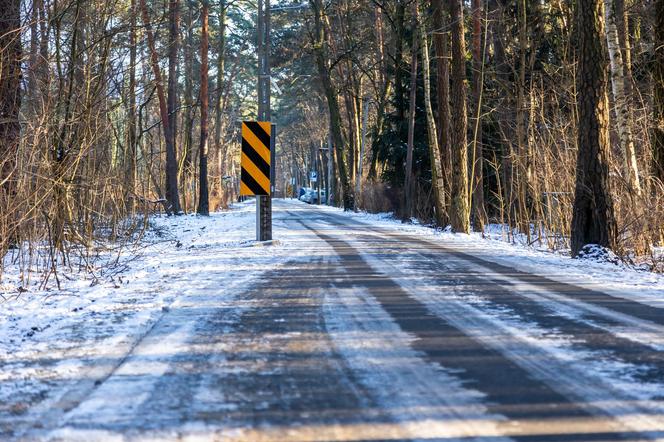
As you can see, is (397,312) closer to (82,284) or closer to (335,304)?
(335,304)

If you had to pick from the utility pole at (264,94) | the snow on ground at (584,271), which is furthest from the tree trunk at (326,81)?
the snow on ground at (584,271)

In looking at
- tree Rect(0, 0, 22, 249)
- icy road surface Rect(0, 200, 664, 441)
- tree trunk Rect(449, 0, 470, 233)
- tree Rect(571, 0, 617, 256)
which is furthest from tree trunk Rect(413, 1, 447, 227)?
tree Rect(0, 0, 22, 249)

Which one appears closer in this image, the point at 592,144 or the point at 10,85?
the point at 10,85

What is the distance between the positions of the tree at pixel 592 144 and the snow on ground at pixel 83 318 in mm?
4933

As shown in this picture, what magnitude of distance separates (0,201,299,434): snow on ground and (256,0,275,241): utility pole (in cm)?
293

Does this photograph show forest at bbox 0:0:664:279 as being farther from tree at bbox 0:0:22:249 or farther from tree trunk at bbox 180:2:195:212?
tree trunk at bbox 180:2:195:212

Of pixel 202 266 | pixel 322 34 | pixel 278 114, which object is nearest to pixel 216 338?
pixel 202 266

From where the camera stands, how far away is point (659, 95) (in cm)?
1241

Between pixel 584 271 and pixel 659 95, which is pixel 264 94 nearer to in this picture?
pixel 659 95

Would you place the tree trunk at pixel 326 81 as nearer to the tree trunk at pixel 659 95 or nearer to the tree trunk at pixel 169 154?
the tree trunk at pixel 169 154

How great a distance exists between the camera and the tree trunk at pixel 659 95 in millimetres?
11945

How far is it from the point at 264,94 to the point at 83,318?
1068 centimetres

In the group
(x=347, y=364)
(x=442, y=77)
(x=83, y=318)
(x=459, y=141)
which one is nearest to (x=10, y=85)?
(x=83, y=318)

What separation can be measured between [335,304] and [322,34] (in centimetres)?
3245
